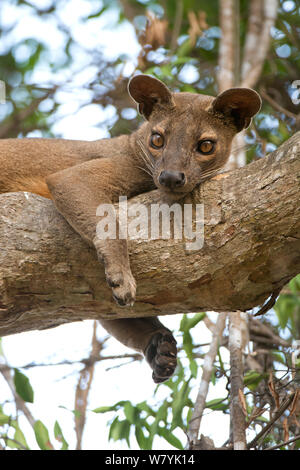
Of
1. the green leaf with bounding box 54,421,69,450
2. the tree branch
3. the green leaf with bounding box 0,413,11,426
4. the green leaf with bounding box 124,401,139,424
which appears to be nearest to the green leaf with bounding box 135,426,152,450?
the green leaf with bounding box 124,401,139,424

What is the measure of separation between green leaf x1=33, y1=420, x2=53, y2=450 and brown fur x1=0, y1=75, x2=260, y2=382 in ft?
3.36

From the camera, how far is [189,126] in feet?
15.1

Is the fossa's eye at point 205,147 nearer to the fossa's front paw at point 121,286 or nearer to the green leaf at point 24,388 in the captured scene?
the fossa's front paw at point 121,286

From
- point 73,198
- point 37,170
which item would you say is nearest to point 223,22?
point 37,170

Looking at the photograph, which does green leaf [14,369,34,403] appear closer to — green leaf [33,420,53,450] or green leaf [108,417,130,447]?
green leaf [33,420,53,450]

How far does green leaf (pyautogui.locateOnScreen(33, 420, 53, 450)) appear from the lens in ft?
17.0

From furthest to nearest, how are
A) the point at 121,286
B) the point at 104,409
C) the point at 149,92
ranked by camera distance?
the point at 104,409 → the point at 149,92 → the point at 121,286

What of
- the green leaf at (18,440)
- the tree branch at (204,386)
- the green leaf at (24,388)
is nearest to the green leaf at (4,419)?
the green leaf at (18,440)

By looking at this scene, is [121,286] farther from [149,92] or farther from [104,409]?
[104,409]

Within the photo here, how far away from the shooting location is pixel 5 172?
4926mm

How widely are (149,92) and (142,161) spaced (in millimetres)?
589

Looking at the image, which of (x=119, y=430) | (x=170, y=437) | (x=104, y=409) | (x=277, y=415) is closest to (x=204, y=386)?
(x=170, y=437)

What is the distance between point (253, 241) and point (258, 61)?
4.72m

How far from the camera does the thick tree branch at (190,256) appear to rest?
366 centimetres
